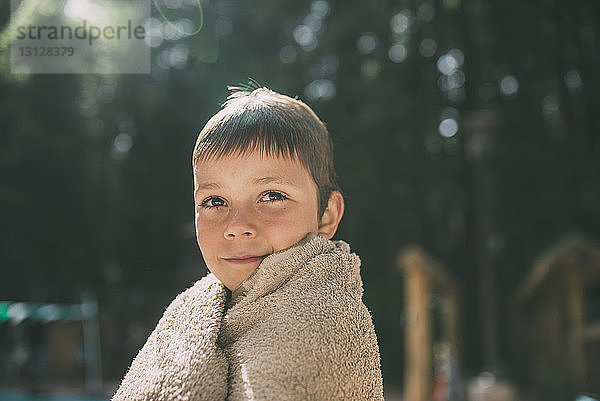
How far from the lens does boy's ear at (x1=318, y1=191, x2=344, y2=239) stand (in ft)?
4.08

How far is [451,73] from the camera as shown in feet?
58.6

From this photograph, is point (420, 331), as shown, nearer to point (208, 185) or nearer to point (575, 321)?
point (575, 321)

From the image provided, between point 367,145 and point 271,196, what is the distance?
1644cm

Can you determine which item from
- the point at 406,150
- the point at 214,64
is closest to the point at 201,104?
the point at 214,64

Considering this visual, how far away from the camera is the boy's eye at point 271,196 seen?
42.7 inches

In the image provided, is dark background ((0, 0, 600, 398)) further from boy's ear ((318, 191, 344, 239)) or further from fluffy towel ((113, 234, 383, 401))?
fluffy towel ((113, 234, 383, 401))

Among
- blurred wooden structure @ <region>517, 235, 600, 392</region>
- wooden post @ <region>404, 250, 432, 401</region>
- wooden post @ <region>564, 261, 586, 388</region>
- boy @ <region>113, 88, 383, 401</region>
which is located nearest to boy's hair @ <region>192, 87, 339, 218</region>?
boy @ <region>113, 88, 383, 401</region>

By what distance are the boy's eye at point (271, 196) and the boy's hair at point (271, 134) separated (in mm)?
68

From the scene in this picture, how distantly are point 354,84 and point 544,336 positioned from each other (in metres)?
8.47

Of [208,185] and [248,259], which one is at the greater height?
[208,185]

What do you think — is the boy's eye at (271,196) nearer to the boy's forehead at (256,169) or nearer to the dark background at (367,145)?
the boy's forehead at (256,169)

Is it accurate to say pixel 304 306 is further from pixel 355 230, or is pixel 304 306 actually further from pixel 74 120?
pixel 74 120

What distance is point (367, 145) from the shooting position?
683 inches

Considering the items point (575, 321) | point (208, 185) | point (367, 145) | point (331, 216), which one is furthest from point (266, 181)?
point (367, 145)
